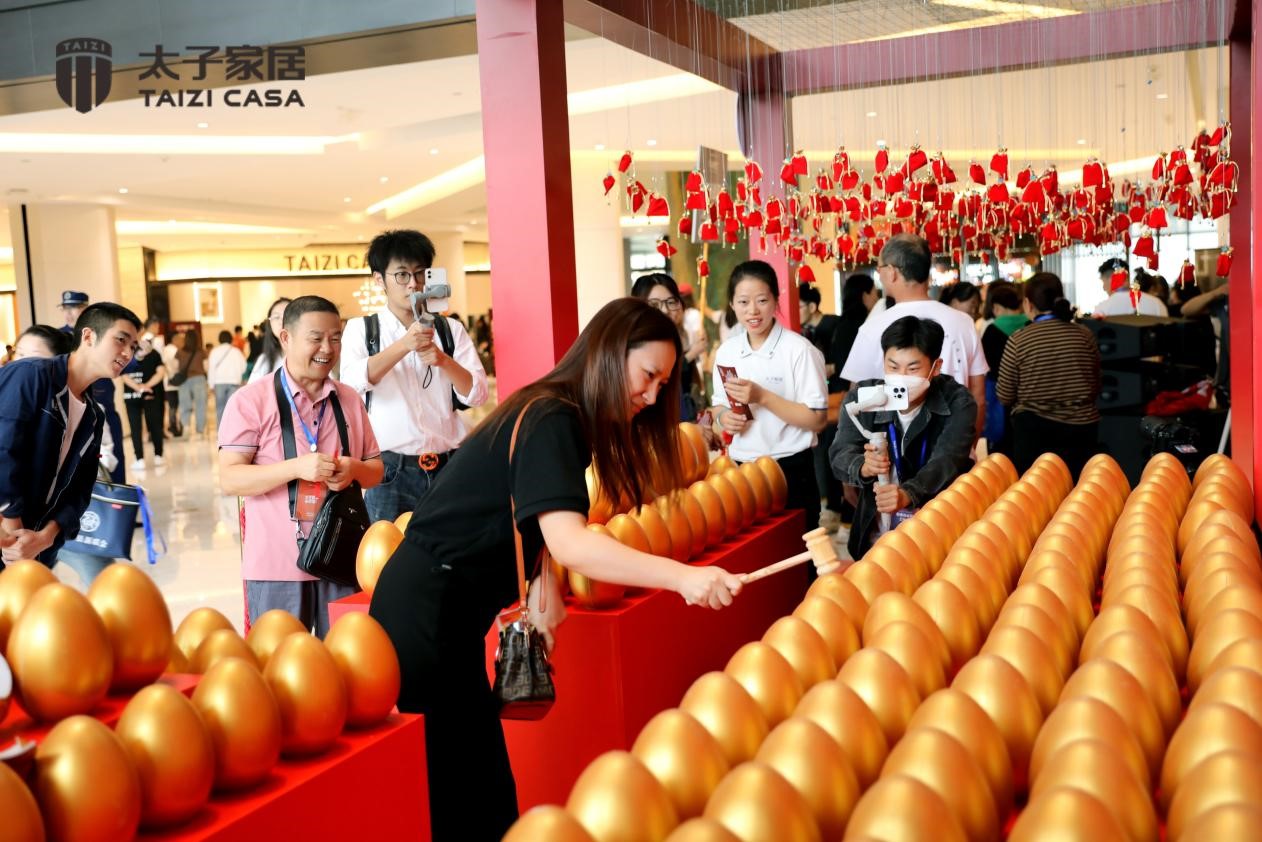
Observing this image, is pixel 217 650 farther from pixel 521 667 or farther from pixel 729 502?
pixel 729 502

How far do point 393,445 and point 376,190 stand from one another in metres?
14.4

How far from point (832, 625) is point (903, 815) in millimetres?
767

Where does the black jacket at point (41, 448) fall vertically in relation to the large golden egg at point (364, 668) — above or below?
above

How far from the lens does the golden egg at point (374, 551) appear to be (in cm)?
280

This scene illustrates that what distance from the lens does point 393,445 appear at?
12.9 feet

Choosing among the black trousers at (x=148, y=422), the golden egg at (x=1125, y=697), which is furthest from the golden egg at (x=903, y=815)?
the black trousers at (x=148, y=422)

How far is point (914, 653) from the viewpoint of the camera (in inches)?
67.9

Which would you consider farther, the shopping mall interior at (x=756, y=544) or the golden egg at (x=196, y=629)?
the golden egg at (x=196, y=629)

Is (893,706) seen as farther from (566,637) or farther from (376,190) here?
(376,190)

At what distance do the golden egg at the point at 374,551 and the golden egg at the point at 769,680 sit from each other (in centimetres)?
130

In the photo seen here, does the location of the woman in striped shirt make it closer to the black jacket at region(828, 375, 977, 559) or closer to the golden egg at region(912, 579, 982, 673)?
the black jacket at region(828, 375, 977, 559)

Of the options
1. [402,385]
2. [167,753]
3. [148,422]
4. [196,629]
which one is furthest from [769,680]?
[148,422]

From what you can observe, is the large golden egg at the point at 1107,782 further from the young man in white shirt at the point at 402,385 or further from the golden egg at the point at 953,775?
the young man in white shirt at the point at 402,385

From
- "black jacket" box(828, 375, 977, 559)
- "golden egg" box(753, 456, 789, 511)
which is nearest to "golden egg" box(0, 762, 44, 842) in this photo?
"black jacket" box(828, 375, 977, 559)
